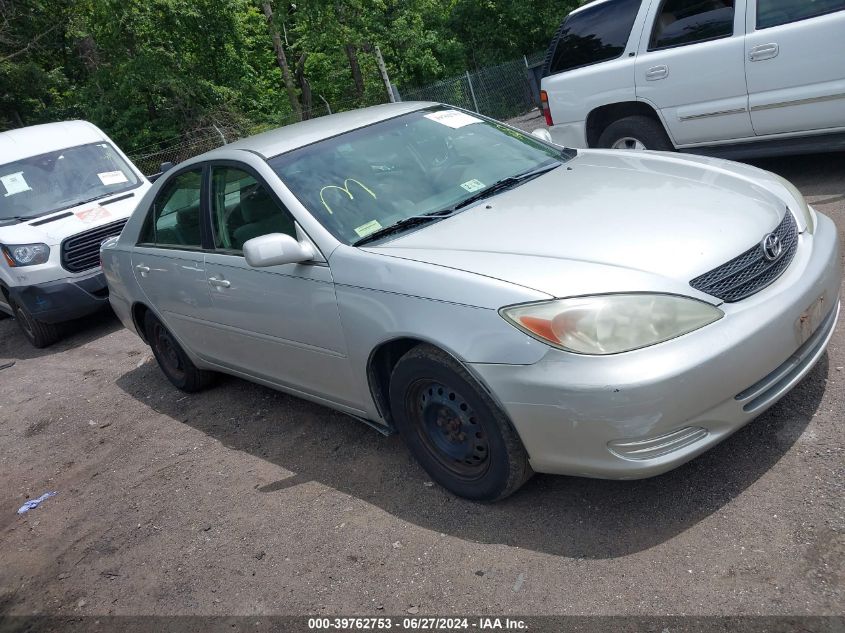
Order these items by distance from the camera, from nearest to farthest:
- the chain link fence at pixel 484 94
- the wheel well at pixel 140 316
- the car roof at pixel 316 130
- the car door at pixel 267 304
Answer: the car door at pixel 267 304, the car roof at pixel 316 130, the wheel well at pixel 140 316, the chain link fence at pixel 484 94

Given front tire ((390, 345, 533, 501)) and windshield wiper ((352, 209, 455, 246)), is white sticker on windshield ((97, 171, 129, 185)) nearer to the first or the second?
windshield wiper ((352, 209, 455, 246))

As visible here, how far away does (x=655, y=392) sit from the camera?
273 cm

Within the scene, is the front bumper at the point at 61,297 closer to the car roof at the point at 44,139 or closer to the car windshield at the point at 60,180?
the car windshield at the point at 60,180

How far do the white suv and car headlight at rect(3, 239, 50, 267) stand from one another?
5.36 metres

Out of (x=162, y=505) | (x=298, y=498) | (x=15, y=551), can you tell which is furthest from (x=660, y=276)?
(x=15, y=551)

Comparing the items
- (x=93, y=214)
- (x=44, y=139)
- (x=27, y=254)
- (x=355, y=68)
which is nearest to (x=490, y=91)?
(x=355, y=68)

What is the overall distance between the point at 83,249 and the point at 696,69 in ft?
20.4

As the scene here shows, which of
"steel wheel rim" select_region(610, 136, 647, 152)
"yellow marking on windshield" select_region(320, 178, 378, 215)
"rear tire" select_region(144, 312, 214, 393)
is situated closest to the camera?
"yellow marking on windshield" select_region(320, 178, 378, 215)

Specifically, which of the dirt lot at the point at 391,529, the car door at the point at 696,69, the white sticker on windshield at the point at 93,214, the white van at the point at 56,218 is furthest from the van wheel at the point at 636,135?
the white sticker on windshield at the point at 93,214

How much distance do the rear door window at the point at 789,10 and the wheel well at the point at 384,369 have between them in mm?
4484

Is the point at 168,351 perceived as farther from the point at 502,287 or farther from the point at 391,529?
the point at 502,287

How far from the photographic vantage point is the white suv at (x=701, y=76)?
19.6ft

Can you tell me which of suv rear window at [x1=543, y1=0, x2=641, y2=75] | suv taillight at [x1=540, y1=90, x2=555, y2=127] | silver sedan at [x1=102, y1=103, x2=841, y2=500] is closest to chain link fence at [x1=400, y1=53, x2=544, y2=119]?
suv taillight at [x1=540, y1=90, x2=555, y2=127]

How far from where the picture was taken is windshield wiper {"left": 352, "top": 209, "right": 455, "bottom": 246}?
12.0 feet
